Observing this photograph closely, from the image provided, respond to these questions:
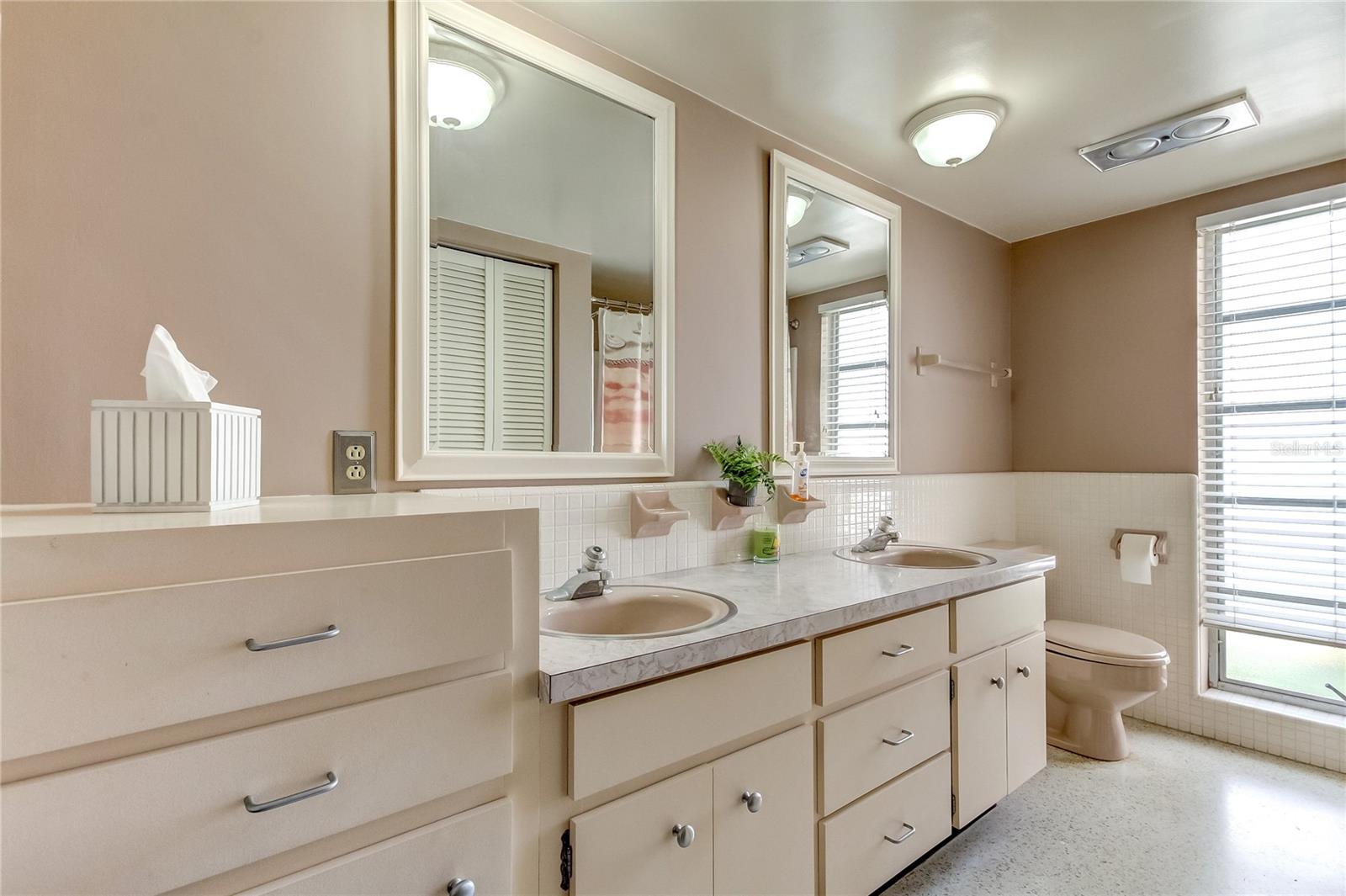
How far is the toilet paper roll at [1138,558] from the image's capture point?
264 centimetres

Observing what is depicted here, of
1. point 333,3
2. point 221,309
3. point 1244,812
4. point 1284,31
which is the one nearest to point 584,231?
point 333,3

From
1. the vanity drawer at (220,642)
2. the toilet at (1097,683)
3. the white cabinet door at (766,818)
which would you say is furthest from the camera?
the toilet at (1097,683)

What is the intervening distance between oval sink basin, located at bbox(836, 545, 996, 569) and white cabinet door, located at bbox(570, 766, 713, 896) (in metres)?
1.15

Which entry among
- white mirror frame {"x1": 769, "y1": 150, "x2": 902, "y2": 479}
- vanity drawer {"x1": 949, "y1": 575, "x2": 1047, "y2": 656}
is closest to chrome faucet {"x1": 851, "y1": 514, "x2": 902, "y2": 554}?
white mirror frame {"x1": 769, "y1": 150, "x2": 902, "y2": 479}

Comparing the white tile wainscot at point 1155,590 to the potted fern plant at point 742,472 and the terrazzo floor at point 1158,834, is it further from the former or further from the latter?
the potted fern plant at point 742,472

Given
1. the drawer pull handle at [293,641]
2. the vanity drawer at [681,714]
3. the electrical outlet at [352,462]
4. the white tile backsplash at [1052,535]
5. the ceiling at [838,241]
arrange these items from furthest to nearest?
the ceiling at [838,241], the white tile backsplash at [1052,535], the electrical outlet at [352,462], the vanity drawer at [681,714], the drawer pull handle at [293,641]

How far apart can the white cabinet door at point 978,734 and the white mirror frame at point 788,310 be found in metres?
0.80

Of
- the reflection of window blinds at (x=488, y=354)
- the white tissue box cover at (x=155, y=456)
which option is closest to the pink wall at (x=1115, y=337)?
the reflection of window blinds at (x=488, y=354)

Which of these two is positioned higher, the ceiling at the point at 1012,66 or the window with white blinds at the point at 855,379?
the ceiling at the point at 1012,66

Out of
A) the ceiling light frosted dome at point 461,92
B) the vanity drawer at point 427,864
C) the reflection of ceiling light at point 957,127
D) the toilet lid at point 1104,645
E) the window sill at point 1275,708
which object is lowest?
the window sill at point 1275,708

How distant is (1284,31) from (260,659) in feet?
8.81

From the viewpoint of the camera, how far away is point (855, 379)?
2.37 m

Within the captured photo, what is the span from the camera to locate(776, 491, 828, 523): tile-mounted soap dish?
6.66 feet

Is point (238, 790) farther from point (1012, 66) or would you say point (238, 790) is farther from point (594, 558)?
point (1012, 66)
